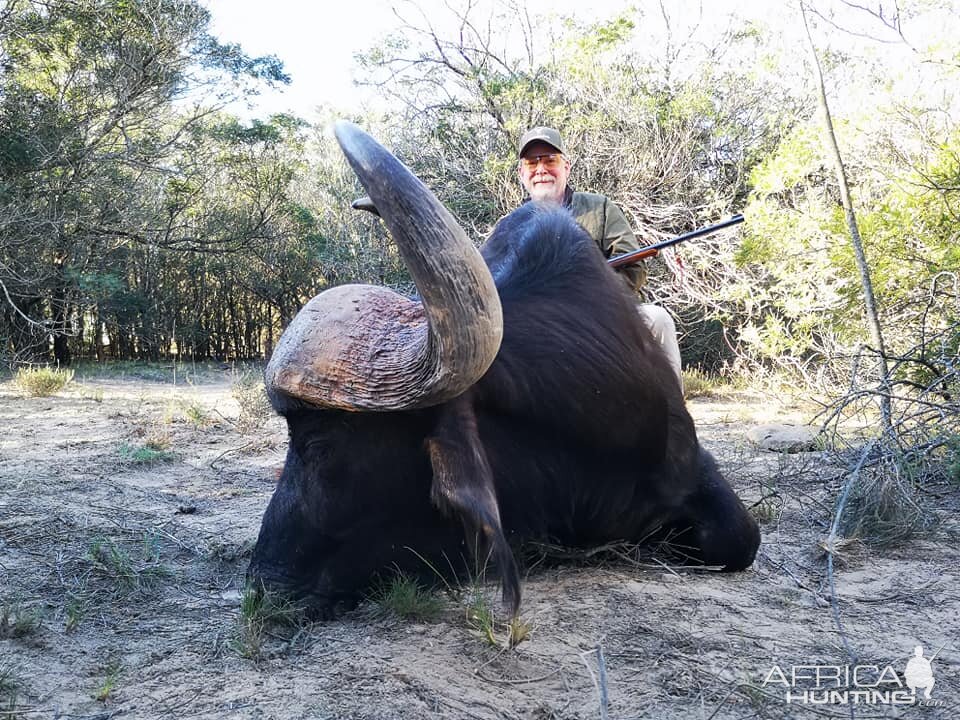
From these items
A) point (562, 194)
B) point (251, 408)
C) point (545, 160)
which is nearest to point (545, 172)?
point (545, 160)

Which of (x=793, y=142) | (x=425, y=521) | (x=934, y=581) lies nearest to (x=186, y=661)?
(x=425, y=521)

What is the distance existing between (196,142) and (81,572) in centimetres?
1442

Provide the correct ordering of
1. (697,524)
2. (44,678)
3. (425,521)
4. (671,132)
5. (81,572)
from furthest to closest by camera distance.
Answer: (671,132) → (697,524) → (81,572) → (425,521) → (44,678)

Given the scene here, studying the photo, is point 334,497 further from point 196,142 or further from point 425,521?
point 196,142

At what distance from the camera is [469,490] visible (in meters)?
2.12

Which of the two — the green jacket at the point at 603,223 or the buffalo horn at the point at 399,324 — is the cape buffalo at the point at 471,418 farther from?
the green jacket at the point at 603,223

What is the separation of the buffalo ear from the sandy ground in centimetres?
32

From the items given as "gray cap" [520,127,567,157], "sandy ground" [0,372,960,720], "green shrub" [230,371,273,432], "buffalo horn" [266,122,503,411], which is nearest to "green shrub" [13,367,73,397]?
"green shrub" [230,371,273,432]

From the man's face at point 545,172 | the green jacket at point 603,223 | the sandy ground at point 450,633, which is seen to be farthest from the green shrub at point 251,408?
the green jacket at point 603,223

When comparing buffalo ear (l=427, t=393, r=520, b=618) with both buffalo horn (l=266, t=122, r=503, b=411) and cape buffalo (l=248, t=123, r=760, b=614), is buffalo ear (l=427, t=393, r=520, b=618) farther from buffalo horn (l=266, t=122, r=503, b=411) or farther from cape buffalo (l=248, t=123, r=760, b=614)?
buffalo horn (l=266, t=122, r=503, b=411)

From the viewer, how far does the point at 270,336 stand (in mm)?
19562

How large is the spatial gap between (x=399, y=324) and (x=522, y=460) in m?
0.64

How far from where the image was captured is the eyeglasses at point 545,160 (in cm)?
485

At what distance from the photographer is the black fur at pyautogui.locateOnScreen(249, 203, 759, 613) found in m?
2.30
